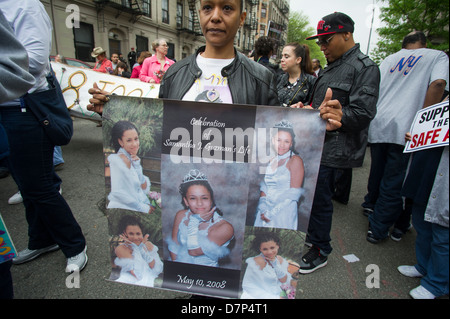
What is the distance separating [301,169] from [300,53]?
282cm

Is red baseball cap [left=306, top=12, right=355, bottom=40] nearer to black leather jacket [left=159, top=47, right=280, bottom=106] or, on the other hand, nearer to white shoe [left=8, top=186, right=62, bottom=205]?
black leather jacket [left=159, top=47, right=280, bottom=106]

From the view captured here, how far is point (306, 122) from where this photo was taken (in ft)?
3.81

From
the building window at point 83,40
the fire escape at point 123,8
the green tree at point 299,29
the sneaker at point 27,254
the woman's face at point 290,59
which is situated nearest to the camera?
the sneaker at point 27,254

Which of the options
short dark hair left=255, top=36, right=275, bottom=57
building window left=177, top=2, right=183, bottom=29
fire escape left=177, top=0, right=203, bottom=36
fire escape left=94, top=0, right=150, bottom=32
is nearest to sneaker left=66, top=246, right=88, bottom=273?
short dark hair left=255, top=36, right=275, bottom=57

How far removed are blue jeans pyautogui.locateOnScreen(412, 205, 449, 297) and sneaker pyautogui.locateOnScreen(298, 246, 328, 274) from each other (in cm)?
79

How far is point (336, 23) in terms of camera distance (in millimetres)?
2119

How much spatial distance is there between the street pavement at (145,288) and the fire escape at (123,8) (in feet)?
56.3

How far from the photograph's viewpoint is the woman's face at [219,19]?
126cm

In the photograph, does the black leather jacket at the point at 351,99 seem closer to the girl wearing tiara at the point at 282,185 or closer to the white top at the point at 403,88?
the white top at the point at 403,88

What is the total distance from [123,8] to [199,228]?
2096 centimetres

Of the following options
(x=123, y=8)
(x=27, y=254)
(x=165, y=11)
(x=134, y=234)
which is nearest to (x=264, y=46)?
(x=134, y=234)

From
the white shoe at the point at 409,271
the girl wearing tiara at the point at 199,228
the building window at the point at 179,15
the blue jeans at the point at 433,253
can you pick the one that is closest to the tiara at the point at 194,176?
the girl wearing tiara at the point at 199,228

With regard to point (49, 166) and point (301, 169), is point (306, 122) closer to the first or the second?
point (301, 169)

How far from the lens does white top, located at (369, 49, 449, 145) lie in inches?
99.5
